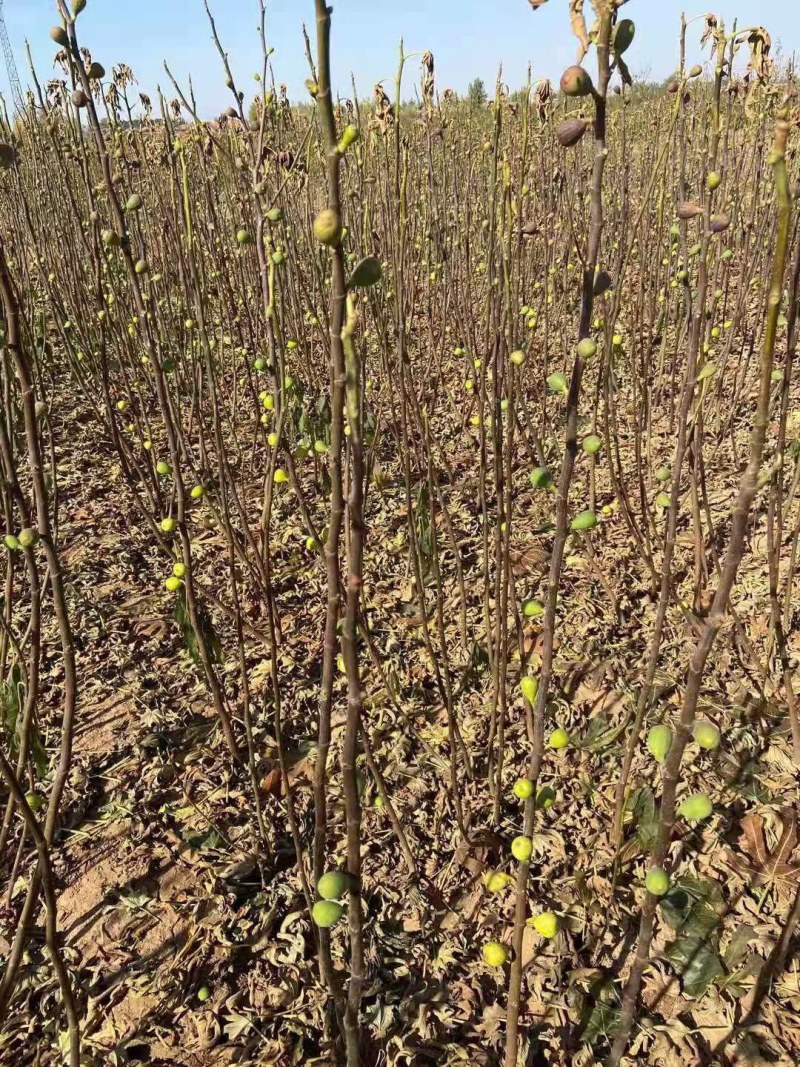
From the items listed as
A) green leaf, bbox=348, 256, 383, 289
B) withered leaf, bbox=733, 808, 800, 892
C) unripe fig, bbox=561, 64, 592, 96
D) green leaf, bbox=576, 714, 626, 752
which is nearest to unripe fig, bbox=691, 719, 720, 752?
green leaf, bbox=348, 256, 383, 289

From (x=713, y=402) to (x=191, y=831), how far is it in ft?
9.67

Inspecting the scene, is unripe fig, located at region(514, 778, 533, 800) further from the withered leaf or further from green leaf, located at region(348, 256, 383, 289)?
the withered leaf

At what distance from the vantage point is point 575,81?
0.75 meters

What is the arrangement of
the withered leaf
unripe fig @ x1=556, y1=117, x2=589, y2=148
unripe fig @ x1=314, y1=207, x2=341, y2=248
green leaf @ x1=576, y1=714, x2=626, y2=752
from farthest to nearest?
green leaf @ x1=576, y1=714, x2=626, y2=752, the withered leaf, unripe fig @ x1=556, y1=117, x2=589, y2=148, unripe fig @ x1=314, y1=207, x2=341, y2=248

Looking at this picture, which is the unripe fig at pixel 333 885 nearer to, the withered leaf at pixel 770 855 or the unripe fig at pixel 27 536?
the unripe fig at pixel 27 536

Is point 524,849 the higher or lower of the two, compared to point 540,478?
lower

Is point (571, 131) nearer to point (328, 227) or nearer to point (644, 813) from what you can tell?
point (328, 227)

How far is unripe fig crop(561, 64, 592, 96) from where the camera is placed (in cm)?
75

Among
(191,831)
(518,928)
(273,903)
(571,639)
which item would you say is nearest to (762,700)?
(571,639)

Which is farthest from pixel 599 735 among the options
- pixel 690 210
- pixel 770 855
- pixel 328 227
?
pixel 328 227

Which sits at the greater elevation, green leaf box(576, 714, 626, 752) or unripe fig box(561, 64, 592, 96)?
unripe fig box(561, 64, 592, 96)

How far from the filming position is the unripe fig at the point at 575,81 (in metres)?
0.75

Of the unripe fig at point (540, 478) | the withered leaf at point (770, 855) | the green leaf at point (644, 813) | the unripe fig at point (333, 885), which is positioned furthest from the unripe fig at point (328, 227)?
the withered leaf at point (770, 855)

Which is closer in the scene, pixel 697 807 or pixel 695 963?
pixel 697 807
